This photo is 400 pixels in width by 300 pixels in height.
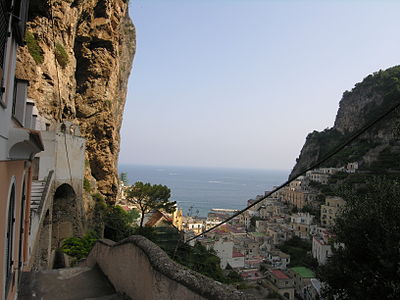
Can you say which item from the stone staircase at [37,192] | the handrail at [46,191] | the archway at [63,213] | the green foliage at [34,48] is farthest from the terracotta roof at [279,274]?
the green foliage at [34,48]

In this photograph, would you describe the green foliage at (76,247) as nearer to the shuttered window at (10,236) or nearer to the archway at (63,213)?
the archway at (63,213)

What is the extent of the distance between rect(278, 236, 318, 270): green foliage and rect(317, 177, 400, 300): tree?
35299 millimetres

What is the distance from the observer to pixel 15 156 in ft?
11.5

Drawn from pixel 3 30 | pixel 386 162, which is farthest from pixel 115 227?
pixel 386 162

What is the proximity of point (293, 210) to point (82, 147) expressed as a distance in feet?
210

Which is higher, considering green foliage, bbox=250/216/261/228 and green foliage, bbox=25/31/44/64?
green foliage, bbox=25/31/44/64

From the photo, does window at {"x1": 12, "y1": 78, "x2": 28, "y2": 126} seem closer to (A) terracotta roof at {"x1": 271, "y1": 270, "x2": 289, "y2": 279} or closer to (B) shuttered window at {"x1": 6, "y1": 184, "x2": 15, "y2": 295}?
(B) shuttered window at {"x1": 6, "y1": 184, "x2": 15, "y2": 295}

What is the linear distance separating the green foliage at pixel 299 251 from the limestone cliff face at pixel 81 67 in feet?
106

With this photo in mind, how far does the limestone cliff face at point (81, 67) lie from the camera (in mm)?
16031

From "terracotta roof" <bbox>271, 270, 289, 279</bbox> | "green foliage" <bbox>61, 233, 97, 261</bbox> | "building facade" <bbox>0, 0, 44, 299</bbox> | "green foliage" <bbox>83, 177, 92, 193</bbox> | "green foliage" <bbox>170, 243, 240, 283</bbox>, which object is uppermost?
"building facade" <bbox>0, 0, 44, 299</bbox>

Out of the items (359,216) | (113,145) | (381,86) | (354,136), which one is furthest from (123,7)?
(381,86)

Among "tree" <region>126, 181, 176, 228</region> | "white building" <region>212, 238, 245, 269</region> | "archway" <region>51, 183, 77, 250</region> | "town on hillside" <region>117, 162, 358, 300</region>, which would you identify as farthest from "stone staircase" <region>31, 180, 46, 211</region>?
"white building" <region>212, 238, 245, 269</region>

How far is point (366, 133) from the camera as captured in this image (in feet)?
235

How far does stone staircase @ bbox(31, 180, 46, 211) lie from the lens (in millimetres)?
9441
